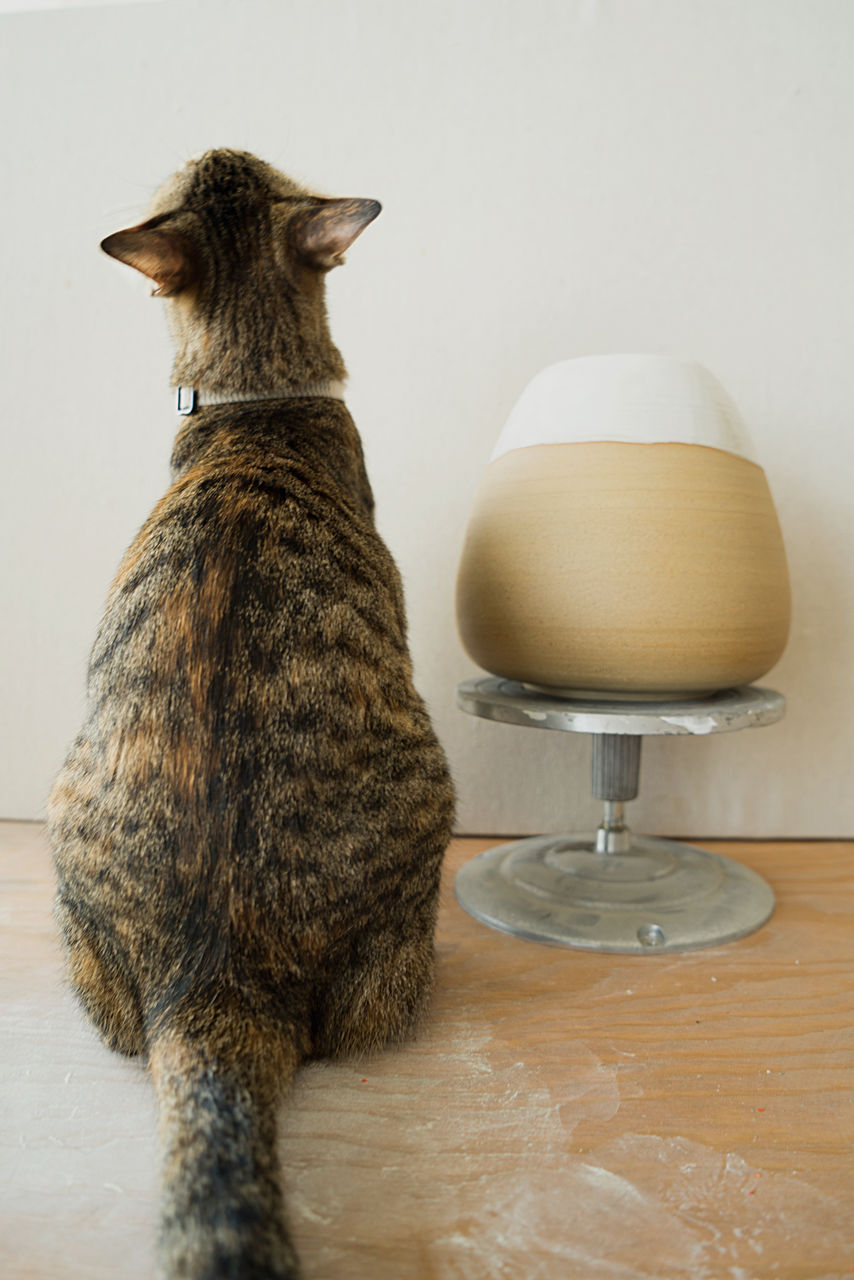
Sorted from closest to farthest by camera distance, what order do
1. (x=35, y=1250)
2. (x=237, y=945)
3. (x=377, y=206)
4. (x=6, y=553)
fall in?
(x=35, y=1250), (x=237, y=945), (x=377, y=206), (x=6, y=553)

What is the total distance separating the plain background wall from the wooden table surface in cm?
54

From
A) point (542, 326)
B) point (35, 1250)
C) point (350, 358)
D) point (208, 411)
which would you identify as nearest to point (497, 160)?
point (542, 326)

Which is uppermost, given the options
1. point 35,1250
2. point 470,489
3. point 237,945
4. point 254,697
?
point 470,489

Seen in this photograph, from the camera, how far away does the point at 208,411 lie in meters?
1.00

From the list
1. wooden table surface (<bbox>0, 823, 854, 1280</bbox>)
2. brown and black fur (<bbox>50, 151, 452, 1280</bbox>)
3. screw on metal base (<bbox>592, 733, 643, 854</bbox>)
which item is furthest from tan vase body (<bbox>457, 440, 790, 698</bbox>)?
wooden table surface (<bbox>0, 823, 854, 1280</bbox>)

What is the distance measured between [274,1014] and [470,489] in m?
0.94

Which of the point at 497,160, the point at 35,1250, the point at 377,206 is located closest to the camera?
the point at 35,1250

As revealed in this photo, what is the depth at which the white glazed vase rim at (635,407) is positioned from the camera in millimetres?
1045

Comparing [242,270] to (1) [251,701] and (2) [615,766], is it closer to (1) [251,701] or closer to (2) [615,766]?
(1) [251,701]

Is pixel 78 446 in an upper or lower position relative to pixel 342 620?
upper

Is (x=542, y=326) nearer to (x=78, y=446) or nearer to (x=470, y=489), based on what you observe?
(x=470, y=489)

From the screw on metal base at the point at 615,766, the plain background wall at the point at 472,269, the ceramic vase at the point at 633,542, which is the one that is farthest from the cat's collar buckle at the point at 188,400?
the screw on metal base at the point at 615,766

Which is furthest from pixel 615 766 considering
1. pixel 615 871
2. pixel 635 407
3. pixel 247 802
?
pixel 247 802

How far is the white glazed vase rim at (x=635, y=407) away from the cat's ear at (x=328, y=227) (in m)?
0.31
